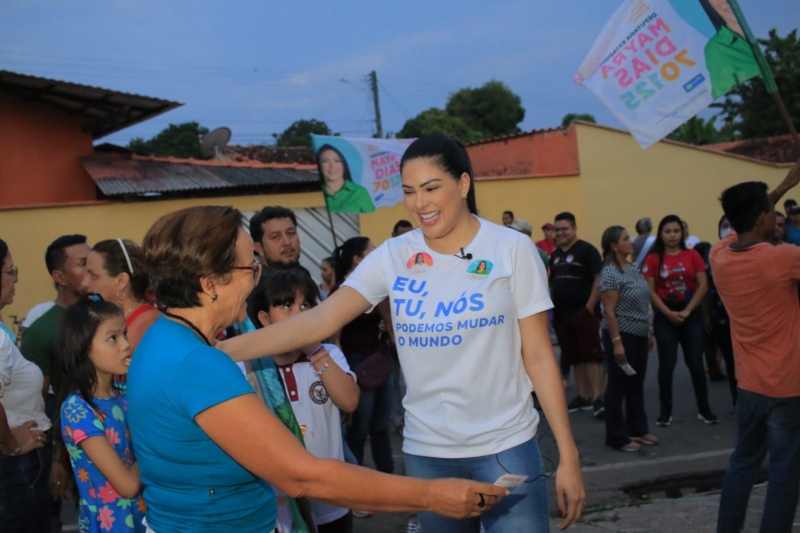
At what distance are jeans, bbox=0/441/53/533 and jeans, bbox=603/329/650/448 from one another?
4822 mm

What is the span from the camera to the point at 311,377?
3.80m

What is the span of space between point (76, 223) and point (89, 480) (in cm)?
1195

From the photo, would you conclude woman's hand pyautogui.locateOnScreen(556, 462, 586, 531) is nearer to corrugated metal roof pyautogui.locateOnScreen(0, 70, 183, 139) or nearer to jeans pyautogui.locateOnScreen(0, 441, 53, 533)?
jeans pyautogui.locateOnScreen(0, 441, 53, 533)

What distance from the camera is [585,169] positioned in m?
18.8

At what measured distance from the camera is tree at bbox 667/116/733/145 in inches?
1320

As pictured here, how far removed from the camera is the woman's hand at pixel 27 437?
381 cm

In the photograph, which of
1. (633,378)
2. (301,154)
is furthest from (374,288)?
(301,154)

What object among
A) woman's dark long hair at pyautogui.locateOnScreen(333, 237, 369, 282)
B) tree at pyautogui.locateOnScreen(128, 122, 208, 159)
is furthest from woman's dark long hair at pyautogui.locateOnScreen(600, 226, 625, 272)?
tree at pyautogui.locateOnScreen(128, 122, 208, 159)

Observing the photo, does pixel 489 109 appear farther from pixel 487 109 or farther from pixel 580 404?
pixel 580 404

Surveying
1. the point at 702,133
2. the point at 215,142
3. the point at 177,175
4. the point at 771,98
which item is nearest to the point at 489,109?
the point at 702,133

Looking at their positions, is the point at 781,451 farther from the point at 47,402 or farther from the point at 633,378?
the point at 47,402

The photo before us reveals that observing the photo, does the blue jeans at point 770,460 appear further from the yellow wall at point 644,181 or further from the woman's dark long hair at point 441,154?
the yellow wall at point 644,181

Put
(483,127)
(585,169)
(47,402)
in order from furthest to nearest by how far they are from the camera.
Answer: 1. (483,127)
2. (585,169)
3. (47,402)

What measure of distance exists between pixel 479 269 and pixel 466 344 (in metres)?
0.29
